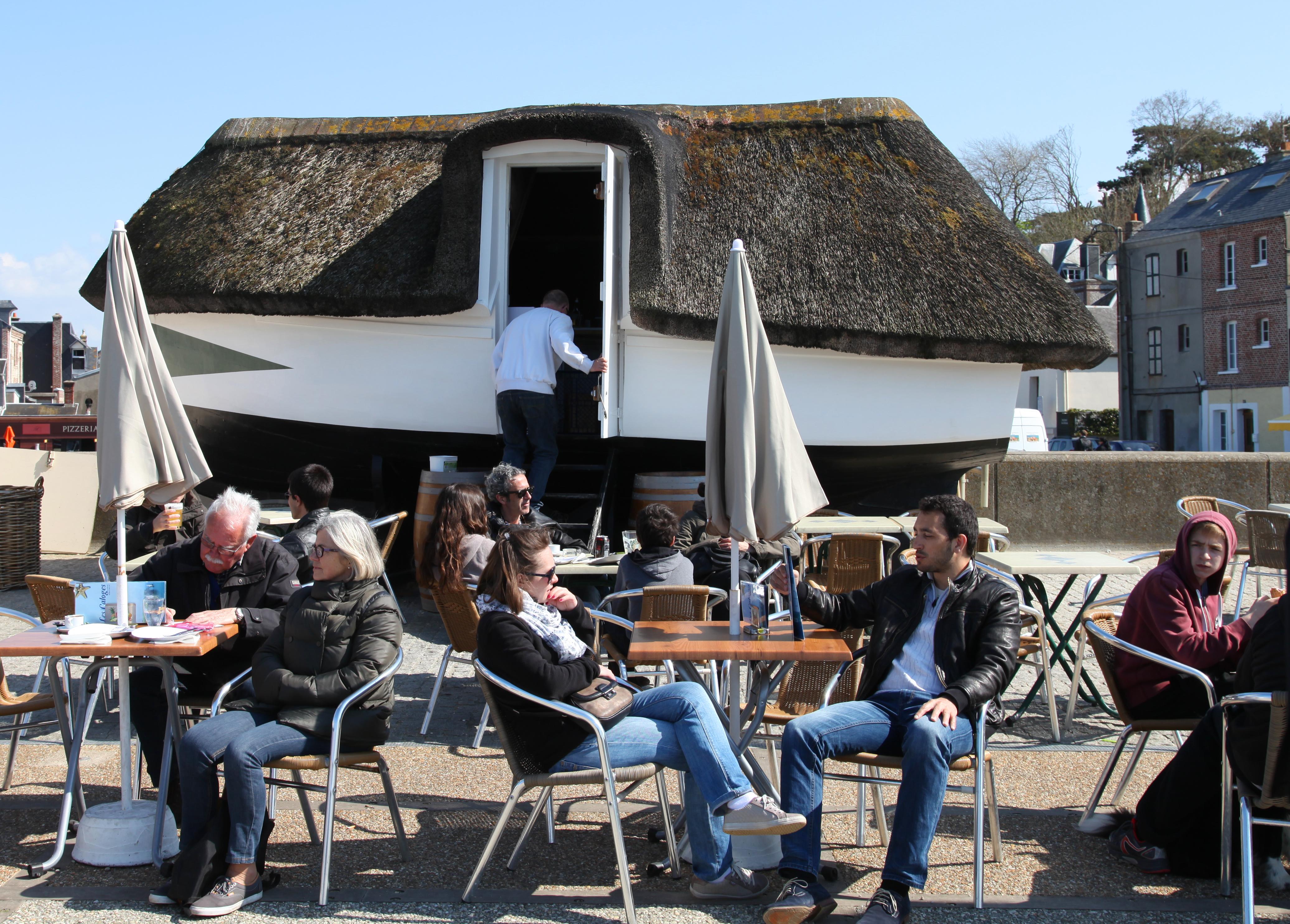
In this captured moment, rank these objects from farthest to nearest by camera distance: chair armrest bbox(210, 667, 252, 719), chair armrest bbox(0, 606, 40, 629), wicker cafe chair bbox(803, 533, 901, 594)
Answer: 1. wicker cafe chair bbox(803, 533, 901, 594)
2. chair armrest bbox(0, 606, 40, 629)
3. chair armrest bbox(210, 667, 252, 719)

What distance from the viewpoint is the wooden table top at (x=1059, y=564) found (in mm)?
5246

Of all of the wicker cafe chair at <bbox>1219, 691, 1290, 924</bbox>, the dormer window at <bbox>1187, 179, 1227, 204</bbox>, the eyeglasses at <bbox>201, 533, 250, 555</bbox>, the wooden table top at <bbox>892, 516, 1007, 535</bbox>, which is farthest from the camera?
the dormer window at <bbox>1187, 179, 1227, 204</bbox>

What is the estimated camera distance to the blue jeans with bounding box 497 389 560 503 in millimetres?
8094

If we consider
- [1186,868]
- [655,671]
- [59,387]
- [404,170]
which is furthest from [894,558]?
[59,387]

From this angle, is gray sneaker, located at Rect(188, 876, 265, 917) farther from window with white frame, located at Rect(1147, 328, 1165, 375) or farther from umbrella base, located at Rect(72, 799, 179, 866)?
window with white frame, located at Rect(1147, 328, 1165, 375)

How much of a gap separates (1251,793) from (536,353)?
575 centimetres

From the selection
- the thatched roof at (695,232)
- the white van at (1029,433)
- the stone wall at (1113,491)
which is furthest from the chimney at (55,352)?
the stone wall at (1113,491)

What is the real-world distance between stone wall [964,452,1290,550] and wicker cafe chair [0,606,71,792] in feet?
31.5

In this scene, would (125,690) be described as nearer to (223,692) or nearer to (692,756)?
(223,692)

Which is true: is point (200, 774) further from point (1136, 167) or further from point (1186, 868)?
point (1136, 167)

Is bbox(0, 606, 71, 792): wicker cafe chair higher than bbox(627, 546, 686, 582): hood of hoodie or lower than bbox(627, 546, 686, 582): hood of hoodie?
lower

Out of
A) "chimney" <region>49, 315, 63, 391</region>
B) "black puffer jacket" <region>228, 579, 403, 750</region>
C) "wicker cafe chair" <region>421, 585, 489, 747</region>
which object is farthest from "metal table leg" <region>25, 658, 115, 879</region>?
"chimney" <region>49, 315, 63, 391</region>

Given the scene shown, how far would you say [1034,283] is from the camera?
899 centimetres

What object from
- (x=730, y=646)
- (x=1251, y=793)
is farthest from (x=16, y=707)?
(x=1251, y=793)
